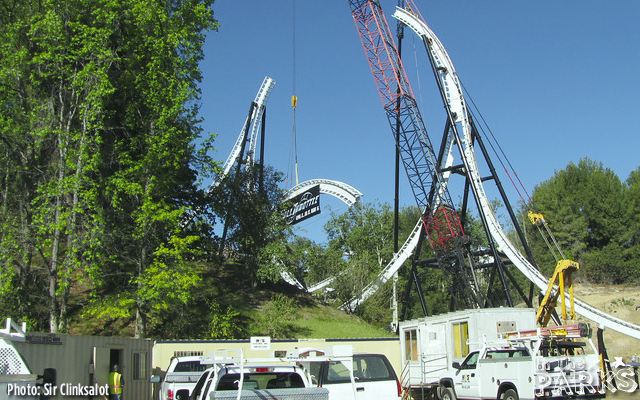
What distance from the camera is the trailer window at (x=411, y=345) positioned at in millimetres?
21469

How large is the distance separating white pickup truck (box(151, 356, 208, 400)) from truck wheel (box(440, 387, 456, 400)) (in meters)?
7.49

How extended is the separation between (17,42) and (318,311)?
26.6 m

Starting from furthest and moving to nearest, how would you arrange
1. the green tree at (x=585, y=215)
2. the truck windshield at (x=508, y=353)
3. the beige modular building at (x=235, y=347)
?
the green tree at (x=585, y=215), the beige modular building at (x=235, y=347), the truck windshield at (x=508, y=353)

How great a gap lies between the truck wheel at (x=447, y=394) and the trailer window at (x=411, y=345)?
10.2 feet

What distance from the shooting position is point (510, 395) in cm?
1445

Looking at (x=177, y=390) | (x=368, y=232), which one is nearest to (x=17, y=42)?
(x=177, y=390)

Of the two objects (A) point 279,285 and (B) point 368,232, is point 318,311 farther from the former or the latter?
(B) point 368,232

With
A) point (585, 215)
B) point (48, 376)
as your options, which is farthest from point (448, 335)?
point (585, 215)

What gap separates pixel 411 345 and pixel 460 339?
2506 mm

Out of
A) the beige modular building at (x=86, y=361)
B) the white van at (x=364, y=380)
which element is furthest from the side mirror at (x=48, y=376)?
the white van at (x=364, y=380)

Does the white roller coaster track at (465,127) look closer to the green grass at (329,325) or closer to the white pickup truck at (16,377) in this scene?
the green grass at (329,325)

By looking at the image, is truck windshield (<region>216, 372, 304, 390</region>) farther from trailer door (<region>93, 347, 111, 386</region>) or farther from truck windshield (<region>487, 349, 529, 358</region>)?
truck windshield (<region>487, 349, 529, 358</region>)

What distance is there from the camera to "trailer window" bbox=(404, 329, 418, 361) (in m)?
21.5

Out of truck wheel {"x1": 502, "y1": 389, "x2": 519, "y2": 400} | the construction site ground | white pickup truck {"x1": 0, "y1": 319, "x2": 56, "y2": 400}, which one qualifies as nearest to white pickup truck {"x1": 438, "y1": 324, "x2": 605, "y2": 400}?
truck wheel {"x1": 502, "y1": 389, "x2": 519, "y2": 400}
